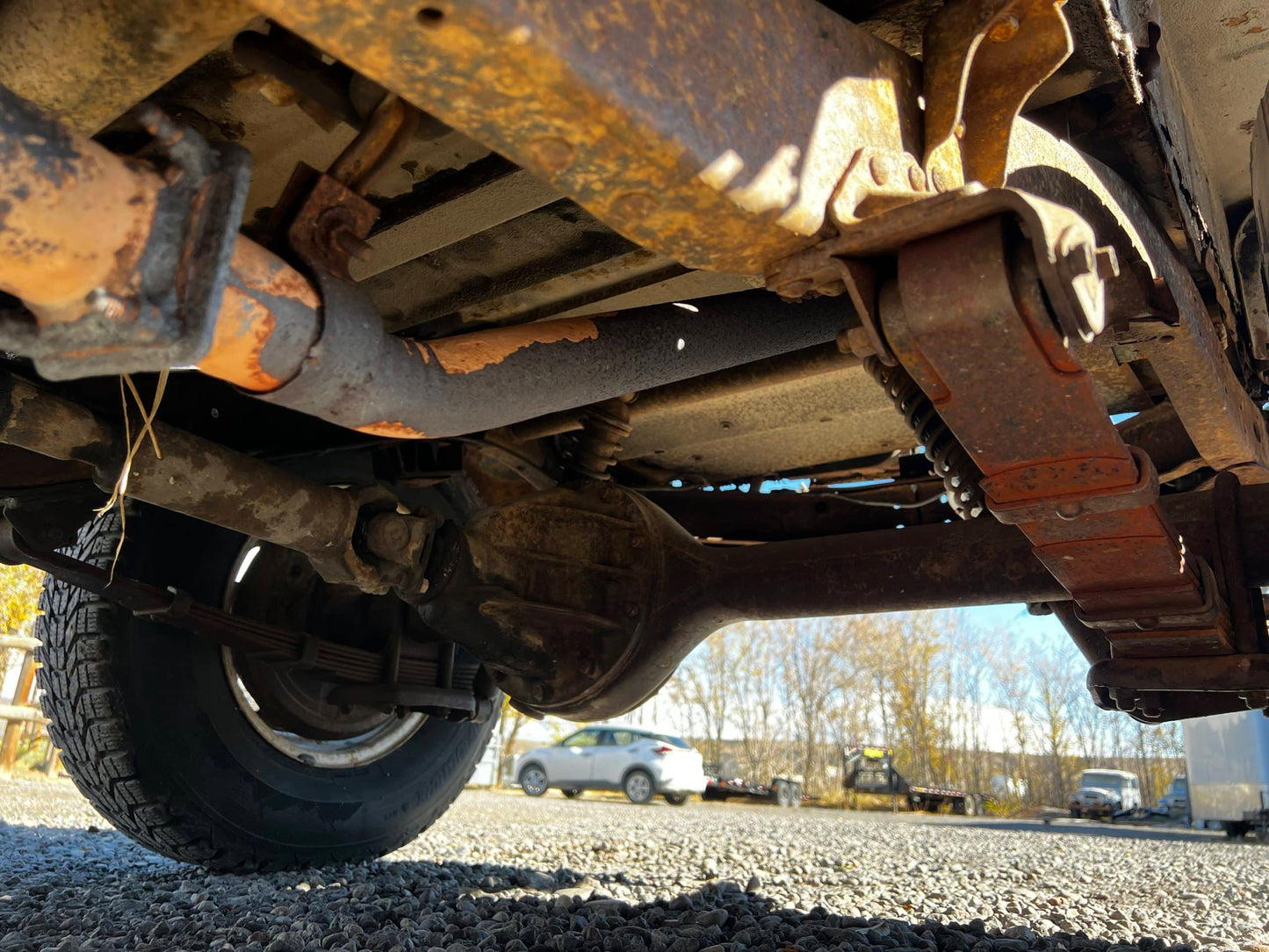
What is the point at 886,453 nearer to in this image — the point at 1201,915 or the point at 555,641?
the point at 555,641

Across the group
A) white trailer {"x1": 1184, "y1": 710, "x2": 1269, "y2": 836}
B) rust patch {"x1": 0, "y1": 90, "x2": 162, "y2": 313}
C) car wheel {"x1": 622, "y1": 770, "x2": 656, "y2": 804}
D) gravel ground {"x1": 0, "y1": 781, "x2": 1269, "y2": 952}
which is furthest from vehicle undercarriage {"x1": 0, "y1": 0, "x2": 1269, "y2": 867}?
car wheel {"x1": 622, "y1": 770, "x2": 656, "y2": 804}

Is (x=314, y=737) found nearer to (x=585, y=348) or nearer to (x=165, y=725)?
(x=165, y=725)

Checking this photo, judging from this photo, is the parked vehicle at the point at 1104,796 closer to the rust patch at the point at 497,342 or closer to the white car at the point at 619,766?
the white car at the point at 619,766

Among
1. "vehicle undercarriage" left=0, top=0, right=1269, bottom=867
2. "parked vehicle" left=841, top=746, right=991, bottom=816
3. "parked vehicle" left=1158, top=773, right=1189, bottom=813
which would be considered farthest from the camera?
"parked vehicle" left=841, top=746, right=991, bottom=816

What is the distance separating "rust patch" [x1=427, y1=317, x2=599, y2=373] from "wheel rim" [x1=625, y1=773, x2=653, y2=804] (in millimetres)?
15438

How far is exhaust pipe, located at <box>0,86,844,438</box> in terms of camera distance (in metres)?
0.81

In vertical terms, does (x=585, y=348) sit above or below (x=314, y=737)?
above

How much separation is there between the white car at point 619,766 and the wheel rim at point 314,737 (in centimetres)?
1379

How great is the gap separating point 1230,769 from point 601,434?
12.4m

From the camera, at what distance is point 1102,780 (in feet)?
78.0

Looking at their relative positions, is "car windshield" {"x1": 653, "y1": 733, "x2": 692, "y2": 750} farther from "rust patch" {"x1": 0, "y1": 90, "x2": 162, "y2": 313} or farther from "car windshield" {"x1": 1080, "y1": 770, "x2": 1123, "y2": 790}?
"rust patch" {"x1": 0, "y1": 90, "x2": 162, "y2": 313}

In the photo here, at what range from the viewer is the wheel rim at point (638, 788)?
1598 centimetres

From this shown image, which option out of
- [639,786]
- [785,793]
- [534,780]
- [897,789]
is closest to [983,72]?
[639,786]

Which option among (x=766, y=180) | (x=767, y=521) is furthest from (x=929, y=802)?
(x=766, y=180)
